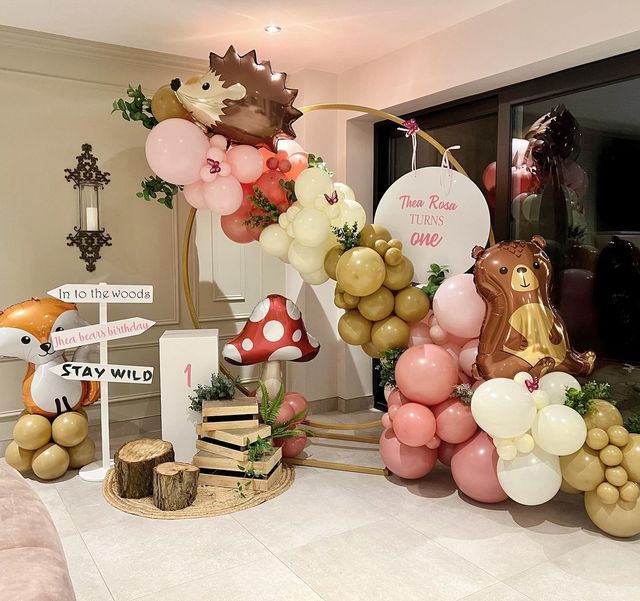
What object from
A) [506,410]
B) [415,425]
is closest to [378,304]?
[415,425]

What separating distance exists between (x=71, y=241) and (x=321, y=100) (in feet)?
6.27

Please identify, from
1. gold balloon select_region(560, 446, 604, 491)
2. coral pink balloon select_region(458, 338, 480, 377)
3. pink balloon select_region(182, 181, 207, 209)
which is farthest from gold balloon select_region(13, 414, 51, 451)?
gold balloon select_region(560, 446, 604, 491)

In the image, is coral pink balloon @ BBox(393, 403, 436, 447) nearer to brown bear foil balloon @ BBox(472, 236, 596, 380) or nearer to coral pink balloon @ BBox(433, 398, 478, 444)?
coral pink balloon @ BBox(433, 398, 478, 444)

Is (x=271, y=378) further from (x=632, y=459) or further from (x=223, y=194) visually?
(x=632, y=459)

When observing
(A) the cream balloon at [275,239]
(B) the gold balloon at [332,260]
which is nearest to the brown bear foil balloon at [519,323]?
(B) the gold balloon at [332,260]

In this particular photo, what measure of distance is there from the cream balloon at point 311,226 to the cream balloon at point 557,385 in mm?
1285

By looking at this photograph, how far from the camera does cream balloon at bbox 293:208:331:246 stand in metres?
3.13

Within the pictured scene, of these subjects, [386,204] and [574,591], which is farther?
[386,204]

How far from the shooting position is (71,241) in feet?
12.1

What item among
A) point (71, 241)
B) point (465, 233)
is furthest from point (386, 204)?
point (71, 241)

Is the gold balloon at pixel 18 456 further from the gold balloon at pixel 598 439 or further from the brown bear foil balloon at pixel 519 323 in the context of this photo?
the gold balloon at pixel 598 439

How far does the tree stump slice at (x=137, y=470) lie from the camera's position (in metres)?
2.92

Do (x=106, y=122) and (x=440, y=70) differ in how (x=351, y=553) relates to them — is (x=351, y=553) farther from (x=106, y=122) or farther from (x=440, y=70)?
(x=106, y=122)

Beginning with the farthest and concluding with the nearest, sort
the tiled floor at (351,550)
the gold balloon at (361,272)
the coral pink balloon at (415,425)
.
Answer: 1. the gold balloon at (361,272)
2. the coral pink balloon at (415,425)
3. the tiled floor at (351,550)
